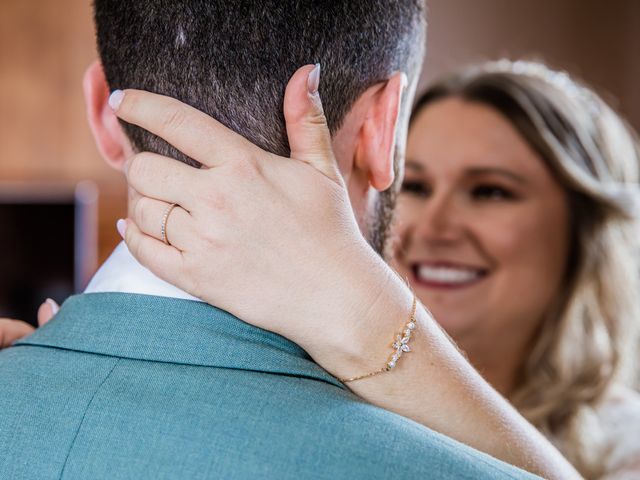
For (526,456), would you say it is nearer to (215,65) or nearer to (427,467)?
(427,467)

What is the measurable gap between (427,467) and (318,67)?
14.2 inches

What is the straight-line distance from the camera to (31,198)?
4.32 m

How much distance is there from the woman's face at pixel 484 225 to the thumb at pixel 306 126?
1244 mm

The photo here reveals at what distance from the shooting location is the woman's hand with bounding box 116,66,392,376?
77 centimetres

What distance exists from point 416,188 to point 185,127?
1365 mm

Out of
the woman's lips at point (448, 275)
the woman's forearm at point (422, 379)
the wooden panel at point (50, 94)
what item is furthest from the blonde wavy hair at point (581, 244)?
the wooden panel at point (50, 94)

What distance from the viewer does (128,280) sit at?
848 millimetres

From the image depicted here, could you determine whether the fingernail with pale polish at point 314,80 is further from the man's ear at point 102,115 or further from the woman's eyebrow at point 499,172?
the woman's eyebrow at point 499,172

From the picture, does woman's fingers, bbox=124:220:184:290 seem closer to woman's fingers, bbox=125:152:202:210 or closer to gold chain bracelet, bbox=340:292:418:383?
woman's fingers, bbox=125:152:202:210

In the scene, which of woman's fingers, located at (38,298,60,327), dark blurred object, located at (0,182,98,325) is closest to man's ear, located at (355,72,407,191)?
woman's fingers, located at (38,298,60,327)

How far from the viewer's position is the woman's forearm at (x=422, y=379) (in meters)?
0.80

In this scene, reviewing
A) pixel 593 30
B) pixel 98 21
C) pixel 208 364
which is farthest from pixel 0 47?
pixel 208 364

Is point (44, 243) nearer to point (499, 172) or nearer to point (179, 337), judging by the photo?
point (499, 172)

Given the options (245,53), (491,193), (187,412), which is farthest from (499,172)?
(187,412)
